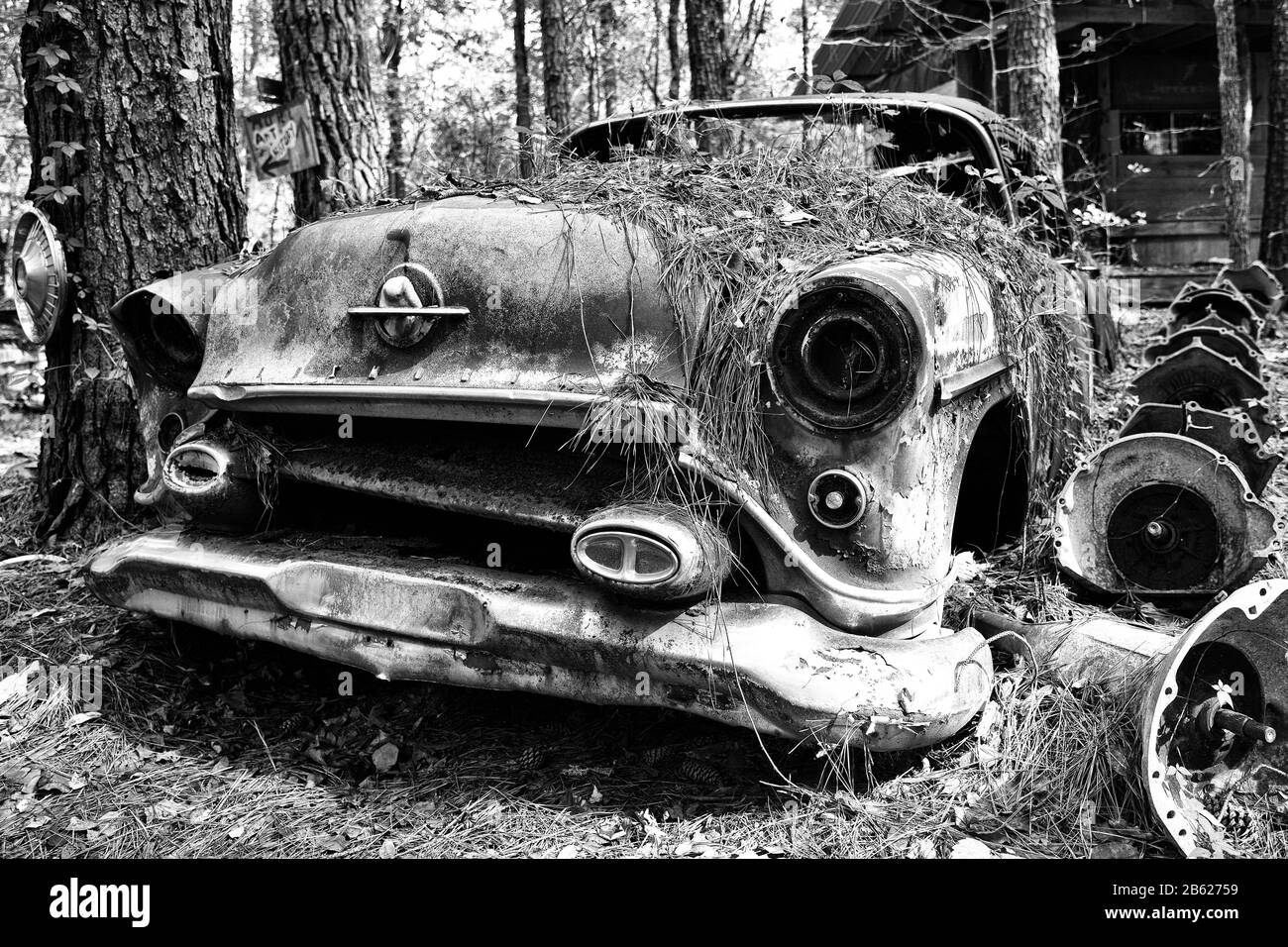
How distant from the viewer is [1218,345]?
17.5ft

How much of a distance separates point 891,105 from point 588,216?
193 cm

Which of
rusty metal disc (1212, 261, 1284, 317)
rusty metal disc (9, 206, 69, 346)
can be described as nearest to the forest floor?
rusty metal disc (9, 206, 69, 346)

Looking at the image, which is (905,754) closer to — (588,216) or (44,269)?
(588,216)

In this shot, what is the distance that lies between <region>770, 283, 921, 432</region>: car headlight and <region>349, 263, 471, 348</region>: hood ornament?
78 centimetres

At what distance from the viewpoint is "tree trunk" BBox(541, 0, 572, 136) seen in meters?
10.7

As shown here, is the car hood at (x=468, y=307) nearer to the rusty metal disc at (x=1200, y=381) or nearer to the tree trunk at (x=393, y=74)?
the rusty metal disc at (x=1200, y=381)

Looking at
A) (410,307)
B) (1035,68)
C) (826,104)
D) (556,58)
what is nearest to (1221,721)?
(410,307)

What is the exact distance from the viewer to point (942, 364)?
2.10m

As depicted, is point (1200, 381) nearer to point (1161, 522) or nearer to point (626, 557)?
point (1161, 522)

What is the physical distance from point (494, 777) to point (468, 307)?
112 centimetres

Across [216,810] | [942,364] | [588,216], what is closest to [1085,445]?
[942,364]

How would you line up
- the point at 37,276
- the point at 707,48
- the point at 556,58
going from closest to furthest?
the point at 37,276, the point at 707,48, the point at 556,58

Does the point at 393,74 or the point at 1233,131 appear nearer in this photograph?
the point at 1233,131

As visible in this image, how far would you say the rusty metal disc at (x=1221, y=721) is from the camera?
6.75 feet
